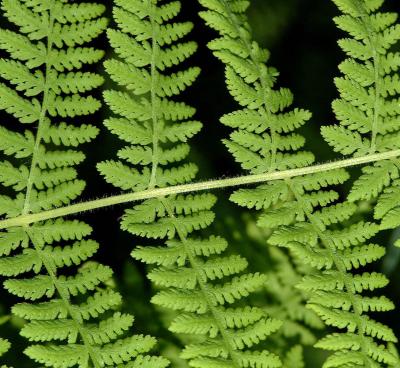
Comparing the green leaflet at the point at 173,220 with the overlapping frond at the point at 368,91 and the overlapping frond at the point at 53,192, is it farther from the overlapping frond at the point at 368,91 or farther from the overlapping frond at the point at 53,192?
the overlapping frond at the point at 368,91

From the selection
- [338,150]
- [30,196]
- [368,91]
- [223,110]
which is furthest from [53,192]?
[223,110]

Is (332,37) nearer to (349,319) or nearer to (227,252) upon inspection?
(227,252)

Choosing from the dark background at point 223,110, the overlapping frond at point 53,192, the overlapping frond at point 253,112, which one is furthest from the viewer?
the dark background at point 223,110

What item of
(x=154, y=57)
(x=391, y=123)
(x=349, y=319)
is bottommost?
(x=349, y=319)

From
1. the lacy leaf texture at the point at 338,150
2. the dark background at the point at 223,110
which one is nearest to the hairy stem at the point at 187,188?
the lacy leaf texture at the point at 338,150

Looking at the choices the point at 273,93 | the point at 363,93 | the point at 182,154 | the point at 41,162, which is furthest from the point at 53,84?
the point at 363,93
